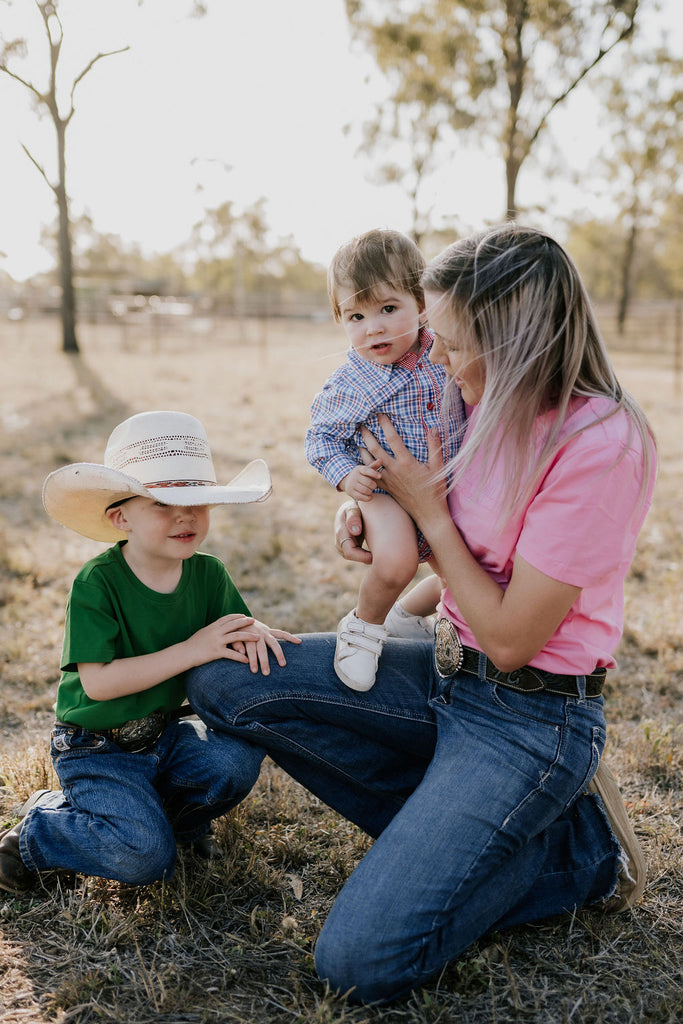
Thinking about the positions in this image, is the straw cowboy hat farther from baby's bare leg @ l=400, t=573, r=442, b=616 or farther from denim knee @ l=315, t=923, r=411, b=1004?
denim knee @ l=315, t=923, r=411, b=1004

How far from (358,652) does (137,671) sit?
0.58m

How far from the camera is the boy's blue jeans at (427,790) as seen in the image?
6.15 ft

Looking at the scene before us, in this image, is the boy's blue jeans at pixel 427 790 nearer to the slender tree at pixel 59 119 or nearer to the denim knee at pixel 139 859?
the denim knee at pixel 139 859

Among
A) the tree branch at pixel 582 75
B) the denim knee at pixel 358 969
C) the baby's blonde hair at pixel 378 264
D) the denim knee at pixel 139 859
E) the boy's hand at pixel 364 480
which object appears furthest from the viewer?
the tree branch at pixel 582 75

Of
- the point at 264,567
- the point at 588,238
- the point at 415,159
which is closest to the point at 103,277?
the point at 588,238

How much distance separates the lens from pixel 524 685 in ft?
6.63

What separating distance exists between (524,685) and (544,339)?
81cm

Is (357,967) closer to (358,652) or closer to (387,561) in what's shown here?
(358,652)

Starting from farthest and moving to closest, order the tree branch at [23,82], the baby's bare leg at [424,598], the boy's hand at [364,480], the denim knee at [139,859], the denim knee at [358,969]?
the tree branch at [23,82], the baby's bare leg at [424,598], the boy's hand at [364,480], the denim knee at [139,859], the denim knee at [358,969]

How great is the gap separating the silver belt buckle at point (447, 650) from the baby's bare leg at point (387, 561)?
0.18m

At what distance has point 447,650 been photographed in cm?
220

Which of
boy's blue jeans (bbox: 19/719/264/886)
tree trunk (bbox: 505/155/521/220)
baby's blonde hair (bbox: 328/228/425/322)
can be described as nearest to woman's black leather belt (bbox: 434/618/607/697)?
boy's blue jeans (bbox: 19/719/264/886)

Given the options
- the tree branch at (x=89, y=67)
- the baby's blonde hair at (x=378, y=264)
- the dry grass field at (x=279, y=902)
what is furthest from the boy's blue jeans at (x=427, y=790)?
the tree branch at (x=89, y=67)

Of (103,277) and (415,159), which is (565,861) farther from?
(103,277)
